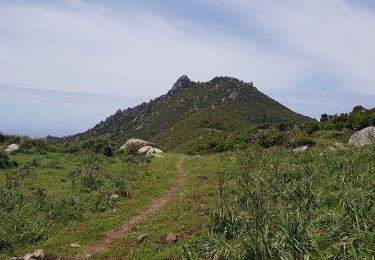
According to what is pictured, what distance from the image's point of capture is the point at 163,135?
122 meters

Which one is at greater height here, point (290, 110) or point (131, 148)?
point (290, 110)

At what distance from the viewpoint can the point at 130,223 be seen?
18.6 meters

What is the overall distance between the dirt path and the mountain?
239ft

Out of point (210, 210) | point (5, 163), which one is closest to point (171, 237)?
point (210, 210)

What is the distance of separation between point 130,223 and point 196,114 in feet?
350

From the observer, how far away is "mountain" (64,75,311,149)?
113 meters

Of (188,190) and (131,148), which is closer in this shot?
(188,190)

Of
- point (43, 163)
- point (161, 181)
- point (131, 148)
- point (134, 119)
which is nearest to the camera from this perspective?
point (161, 181)

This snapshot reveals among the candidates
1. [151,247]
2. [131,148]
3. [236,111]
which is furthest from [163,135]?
[151,247]

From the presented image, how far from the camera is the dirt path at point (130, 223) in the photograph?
15.8m

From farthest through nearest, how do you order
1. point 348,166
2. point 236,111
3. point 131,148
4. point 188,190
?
1. point 236,111
2. point 131,148
3. point 188,190
4. point 348,166

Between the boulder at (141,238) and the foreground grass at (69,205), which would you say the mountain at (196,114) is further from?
the boulder at (141,238)

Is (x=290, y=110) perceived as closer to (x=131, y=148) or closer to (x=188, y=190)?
(x=131, y=148)

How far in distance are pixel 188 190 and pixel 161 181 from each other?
4047mm
